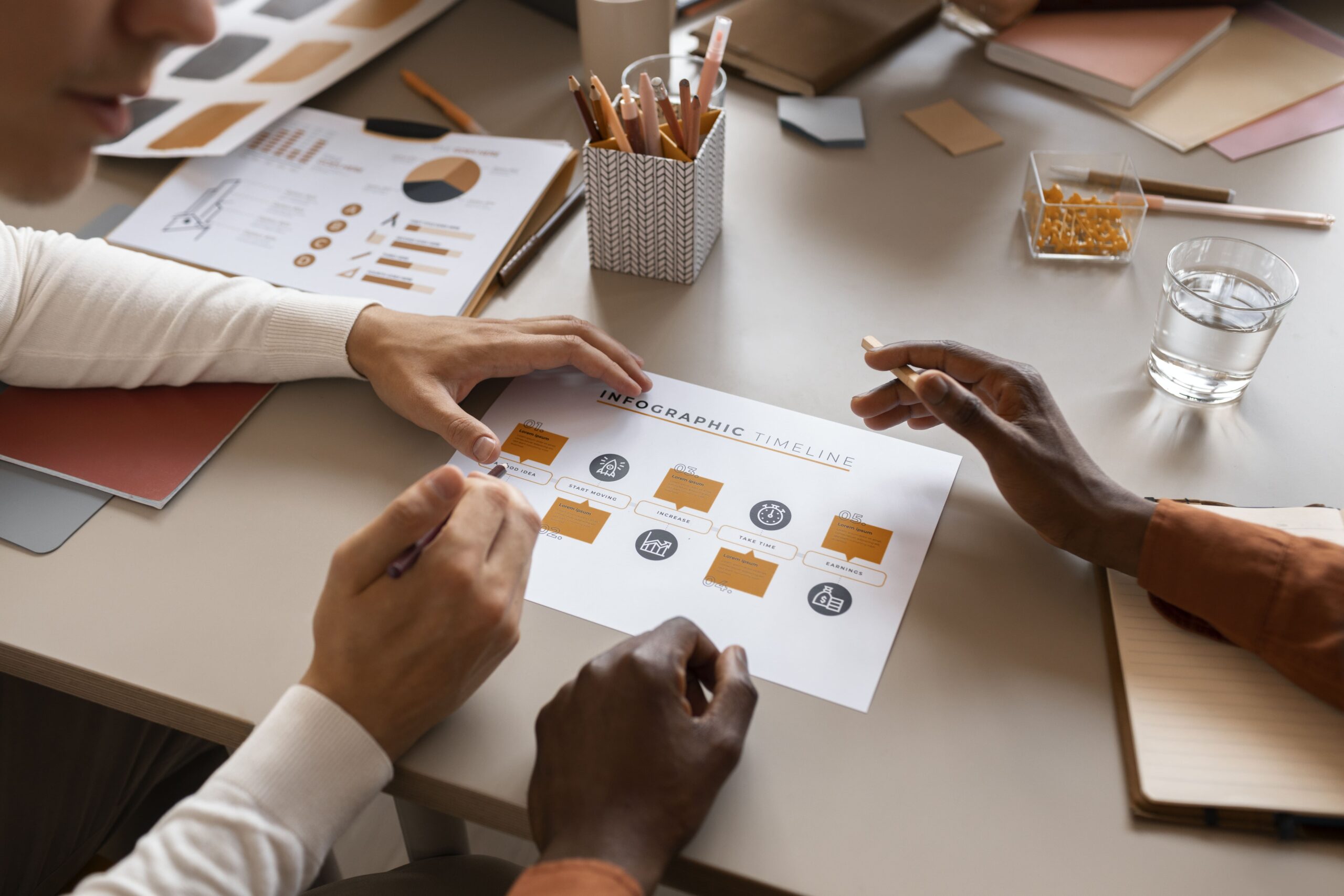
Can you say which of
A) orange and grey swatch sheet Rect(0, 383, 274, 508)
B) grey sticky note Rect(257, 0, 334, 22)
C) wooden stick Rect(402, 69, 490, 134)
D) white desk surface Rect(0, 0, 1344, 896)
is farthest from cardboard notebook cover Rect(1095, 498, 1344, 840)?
grey sticky note Rect(257, 0, 334, 22)

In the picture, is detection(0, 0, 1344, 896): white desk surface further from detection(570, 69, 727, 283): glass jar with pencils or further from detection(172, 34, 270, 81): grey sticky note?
detection(172, 34, 270, 81): grey sticky note

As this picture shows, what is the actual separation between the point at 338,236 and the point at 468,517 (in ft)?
1.68

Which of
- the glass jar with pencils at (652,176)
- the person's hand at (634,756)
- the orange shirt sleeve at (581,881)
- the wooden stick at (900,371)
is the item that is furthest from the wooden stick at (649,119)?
the orange shirt sleeve at (581,881)

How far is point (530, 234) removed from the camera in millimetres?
1043

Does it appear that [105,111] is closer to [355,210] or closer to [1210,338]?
[355,210]

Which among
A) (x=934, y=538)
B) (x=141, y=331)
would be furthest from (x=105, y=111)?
(x=934, y=538)

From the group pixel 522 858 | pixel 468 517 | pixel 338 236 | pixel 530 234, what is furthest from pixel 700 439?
pixel 522 858

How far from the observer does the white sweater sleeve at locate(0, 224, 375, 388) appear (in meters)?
0.86

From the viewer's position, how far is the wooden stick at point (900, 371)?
0.77 m

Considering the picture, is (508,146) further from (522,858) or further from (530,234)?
(522,858)

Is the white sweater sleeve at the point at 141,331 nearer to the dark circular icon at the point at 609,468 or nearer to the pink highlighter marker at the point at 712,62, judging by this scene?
the dark circular icon at the point at 609,468

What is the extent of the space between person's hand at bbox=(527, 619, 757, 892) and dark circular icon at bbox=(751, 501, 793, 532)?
0.15 meters

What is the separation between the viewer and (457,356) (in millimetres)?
843

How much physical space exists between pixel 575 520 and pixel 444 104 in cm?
69
